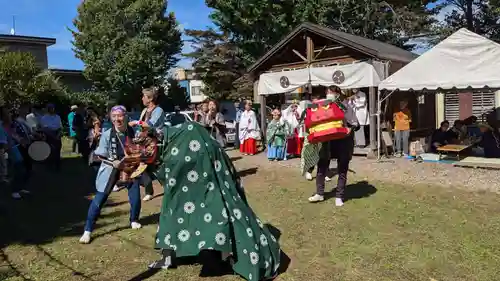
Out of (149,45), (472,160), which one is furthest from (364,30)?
(472,160)

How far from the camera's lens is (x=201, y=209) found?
3936mm

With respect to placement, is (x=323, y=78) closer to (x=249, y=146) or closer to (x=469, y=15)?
(x=249, y=146)

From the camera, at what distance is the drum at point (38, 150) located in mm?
8445

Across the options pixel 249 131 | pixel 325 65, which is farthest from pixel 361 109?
pixel 249 131

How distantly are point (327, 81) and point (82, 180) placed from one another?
6974 mm

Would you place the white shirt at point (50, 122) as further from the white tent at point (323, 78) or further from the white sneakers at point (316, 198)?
the white sneakers at point (316, 198)

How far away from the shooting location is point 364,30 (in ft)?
78.9

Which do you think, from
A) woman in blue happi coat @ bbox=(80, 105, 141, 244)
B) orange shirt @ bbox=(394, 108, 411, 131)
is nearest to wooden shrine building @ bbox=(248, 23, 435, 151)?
orange shirt @ bbox=(394, 108, 411, 131)

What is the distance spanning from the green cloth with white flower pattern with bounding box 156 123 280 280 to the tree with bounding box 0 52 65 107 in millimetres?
17408

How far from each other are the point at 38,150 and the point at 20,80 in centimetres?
1287

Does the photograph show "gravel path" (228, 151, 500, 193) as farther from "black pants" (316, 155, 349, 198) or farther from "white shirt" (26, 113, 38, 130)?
"white shirt" (26, 113, 38, 130)

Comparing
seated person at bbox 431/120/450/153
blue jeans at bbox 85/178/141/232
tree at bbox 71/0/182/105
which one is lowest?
blue jeans at bbox 85/178/141/232

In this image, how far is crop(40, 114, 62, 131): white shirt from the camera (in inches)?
404

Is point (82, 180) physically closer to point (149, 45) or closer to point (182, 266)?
point (182, 266)
